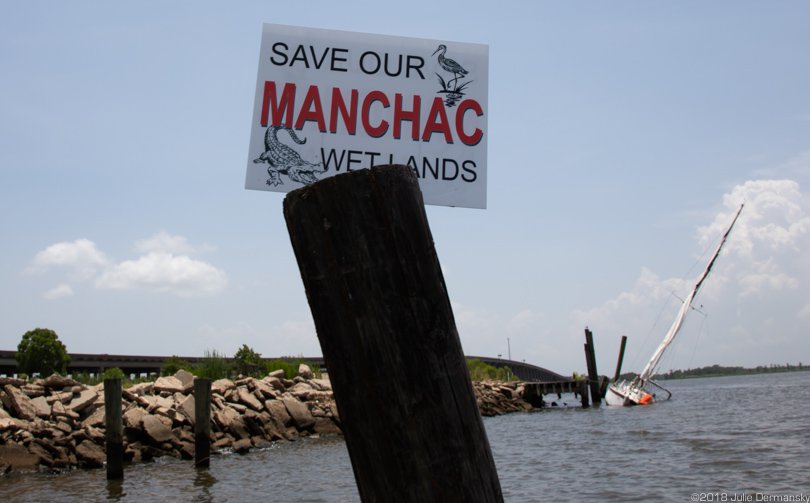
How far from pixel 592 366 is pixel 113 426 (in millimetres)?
37823

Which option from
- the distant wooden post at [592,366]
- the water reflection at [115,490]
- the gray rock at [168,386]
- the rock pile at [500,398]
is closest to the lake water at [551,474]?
the water reflection at [115,490]

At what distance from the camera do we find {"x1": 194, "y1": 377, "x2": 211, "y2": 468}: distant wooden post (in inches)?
589

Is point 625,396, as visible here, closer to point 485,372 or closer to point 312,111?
point 485,372

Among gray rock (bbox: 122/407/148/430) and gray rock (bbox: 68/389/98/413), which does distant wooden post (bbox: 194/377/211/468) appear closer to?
gray rock (bbox: 122/407/148/430)

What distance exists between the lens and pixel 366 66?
2.48m

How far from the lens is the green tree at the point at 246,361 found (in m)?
29.3

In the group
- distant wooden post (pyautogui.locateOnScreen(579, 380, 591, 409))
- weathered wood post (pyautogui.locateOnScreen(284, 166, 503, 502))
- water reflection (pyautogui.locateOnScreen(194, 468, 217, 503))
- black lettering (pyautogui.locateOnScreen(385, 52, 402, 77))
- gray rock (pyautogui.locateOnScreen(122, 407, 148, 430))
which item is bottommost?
distant wooden post (pyautogui.locateOnScreen(579, 380, 591, 409))

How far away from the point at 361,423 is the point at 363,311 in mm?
282

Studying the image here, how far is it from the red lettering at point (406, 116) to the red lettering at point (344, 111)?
0.48ft

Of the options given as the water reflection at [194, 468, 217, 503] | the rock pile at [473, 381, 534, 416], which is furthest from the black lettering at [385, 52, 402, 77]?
the rock pile at [473, 381, 534, 416]

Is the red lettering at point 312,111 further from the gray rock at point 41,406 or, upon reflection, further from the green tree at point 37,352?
the green tree at point 37,352

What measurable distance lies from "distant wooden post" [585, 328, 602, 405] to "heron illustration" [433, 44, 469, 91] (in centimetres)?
4535

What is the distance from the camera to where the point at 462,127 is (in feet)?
8.20

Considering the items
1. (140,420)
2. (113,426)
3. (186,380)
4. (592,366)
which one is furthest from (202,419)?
(592,366)
